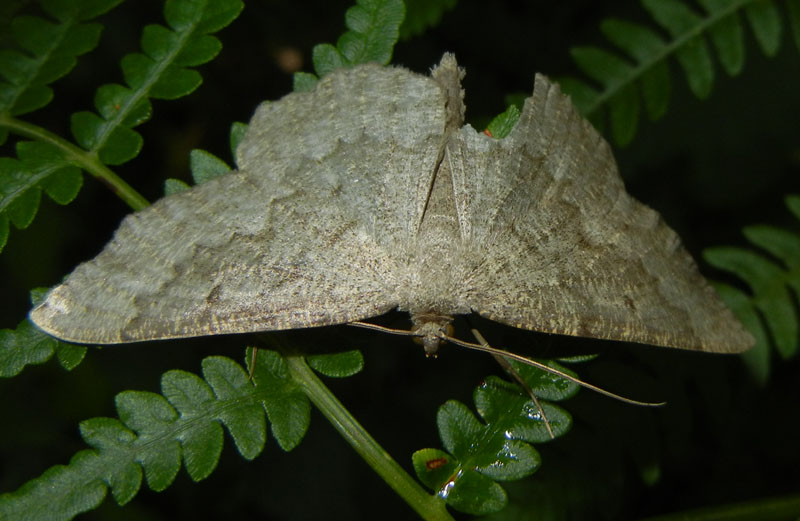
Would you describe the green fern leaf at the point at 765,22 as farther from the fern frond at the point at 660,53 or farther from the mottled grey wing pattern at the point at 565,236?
the mottled grey wing pattern at the point at 565,236

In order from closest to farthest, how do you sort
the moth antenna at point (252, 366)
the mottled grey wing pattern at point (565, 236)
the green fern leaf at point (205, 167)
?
the moth antenna at point (252, 366) → the mottled grey wing pattern at point (565, 236) → the green fern leaf at point (205, 167)

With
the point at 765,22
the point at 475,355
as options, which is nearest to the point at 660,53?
the point at 765,22

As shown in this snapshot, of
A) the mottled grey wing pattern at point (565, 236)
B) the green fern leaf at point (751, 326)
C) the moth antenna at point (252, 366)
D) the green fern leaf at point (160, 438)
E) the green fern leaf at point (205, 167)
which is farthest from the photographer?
the green fern leaf at point (751, 326)

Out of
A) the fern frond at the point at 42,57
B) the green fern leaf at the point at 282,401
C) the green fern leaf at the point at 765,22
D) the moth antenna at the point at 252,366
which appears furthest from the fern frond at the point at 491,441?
the green fern leaf at the point at 765,22

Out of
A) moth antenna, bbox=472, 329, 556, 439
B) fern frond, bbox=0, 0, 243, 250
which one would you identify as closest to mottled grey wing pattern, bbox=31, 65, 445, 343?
fern frond, bbox=0, 0, 243, 250

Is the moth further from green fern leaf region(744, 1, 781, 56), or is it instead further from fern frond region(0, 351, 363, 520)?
green fern leaf region(744, 1, 781, 56)

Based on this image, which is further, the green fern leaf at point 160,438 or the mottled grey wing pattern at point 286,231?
the mottled grey wing pattern at point 286,231
